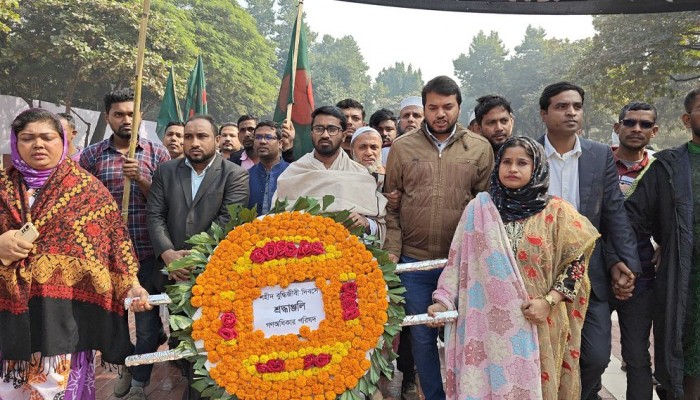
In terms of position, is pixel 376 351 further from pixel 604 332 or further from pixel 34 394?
pixel 34 394

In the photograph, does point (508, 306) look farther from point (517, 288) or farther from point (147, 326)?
point (147, 326)

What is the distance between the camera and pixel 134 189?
4016 millimetres

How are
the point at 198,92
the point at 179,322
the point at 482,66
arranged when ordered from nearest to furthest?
the point at 179,322, the point at 198,92, the point at 482,66

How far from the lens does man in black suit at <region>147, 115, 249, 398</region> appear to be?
11.8ft

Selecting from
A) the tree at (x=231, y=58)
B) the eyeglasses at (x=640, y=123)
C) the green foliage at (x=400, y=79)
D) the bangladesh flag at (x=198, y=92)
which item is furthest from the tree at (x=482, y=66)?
the eyeglasses at (x=640, y=123)

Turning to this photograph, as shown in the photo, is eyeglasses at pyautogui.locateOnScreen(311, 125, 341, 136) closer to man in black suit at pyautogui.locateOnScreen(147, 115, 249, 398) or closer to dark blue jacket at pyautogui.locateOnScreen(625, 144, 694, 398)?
man in black suit at pyautogui.locateOnScreen(147, 115, 249, 398)

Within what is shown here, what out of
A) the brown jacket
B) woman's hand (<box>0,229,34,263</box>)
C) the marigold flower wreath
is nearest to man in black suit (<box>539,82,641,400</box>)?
the brown jacket

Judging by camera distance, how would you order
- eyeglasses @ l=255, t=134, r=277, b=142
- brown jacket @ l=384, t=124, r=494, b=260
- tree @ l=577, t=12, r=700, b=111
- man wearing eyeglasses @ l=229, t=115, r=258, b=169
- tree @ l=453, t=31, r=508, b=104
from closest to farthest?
brown jacket @ l=384, t=124, r=494, b=260 → eyeglasses @ l=255, t=134, r=277, b=142 → man wearing eyeglasses @ l=229, t=115, r=258, b=169 → tree @ l=577, t=12, r=700, b=111 → tree @ l=453, t=31, r=508, b=104

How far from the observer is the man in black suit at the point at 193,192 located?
3.61 metres

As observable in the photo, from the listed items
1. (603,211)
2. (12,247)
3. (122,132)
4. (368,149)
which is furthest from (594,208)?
(122,132)

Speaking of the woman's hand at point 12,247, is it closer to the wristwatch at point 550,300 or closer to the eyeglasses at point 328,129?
the eyeglasses at point 328,129

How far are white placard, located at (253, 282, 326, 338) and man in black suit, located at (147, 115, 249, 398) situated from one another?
960 mm

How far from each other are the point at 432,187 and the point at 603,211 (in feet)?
3.66

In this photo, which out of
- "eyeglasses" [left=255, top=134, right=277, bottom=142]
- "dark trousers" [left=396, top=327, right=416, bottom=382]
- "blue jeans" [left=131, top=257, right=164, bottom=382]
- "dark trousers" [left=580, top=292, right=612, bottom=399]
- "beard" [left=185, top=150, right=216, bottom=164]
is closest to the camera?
"dark trousers" [left=580, top=292, right=612, bottom=399]
